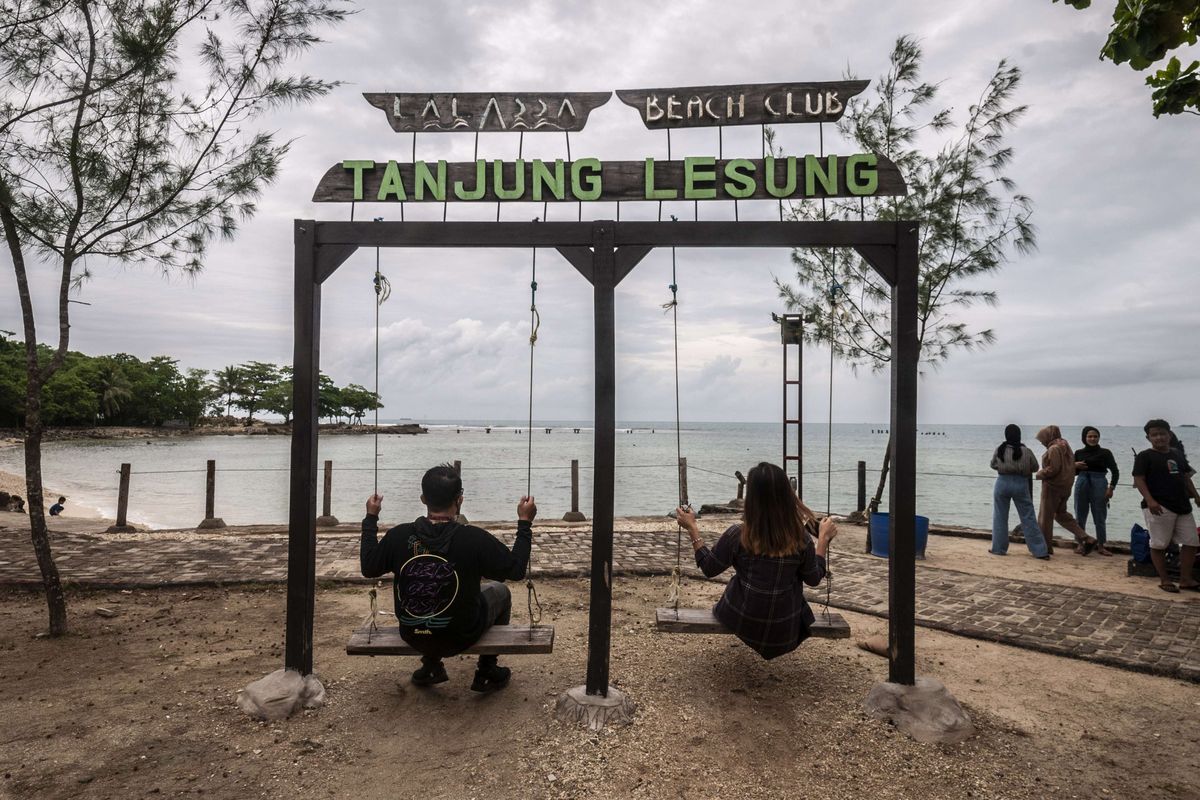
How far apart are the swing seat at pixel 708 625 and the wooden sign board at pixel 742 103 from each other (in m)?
3.43

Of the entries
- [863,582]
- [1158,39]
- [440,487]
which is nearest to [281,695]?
[440,487]

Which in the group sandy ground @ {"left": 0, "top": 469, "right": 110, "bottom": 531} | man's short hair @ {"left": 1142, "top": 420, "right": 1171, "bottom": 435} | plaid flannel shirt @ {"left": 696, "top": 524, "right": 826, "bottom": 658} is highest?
man's short hair @ {"left": 1142, "top": 420, "right": 1171, "bottom": 435}

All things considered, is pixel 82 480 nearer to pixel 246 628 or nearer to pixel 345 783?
pixel 246 628

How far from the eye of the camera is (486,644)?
384cm

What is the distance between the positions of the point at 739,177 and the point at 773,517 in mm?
2289

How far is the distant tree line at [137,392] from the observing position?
55812mm

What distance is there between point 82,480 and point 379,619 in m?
31.0

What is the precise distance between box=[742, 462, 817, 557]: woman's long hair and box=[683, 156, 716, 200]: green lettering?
1889mm

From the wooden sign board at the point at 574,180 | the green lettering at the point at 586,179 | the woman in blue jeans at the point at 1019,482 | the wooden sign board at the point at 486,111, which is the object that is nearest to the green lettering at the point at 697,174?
the wooden sign board at the point at 574,180

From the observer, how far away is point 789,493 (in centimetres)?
388

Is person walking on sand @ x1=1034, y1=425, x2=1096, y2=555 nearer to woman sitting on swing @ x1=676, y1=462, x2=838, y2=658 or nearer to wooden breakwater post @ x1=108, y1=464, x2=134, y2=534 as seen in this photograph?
woman sitting on swing @ x1=676, y1=462, x2=838, y2=658

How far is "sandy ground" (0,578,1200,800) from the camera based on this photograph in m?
3.16

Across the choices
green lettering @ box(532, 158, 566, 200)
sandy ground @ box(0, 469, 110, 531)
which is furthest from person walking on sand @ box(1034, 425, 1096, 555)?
sandy ground @ box(0, 469, 110, 531)

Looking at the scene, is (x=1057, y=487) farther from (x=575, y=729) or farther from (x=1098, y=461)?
(x=575, y=729)
